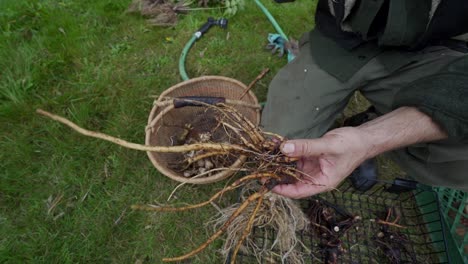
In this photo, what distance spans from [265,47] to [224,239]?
148cm

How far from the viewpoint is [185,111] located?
1.85 metres

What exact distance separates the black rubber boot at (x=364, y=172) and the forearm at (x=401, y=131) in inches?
22.7

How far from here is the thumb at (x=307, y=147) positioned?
0.96 m

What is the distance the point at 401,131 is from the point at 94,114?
1756 millimetres

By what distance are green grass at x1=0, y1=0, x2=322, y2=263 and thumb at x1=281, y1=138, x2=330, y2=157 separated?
0.85 meters

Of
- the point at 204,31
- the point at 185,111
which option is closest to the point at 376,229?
the point at 185,111

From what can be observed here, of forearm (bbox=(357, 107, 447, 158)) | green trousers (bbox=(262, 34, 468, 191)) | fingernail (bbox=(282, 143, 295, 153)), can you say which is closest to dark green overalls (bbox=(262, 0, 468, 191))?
green trousers (bbox=(262, 34, 468, 191))

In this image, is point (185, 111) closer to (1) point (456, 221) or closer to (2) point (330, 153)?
(2) point (330, 153)

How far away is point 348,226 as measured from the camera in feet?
4.93

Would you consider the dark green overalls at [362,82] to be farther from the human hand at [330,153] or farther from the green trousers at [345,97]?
the human hand at [330,153]

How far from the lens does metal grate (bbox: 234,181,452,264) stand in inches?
58.7

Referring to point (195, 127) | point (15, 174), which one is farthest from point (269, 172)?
point (15, 174)

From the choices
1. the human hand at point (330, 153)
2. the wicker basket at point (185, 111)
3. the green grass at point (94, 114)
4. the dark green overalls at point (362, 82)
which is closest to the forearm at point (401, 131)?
the human hand at point (330, 153)

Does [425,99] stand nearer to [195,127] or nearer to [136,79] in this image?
[195,127]
